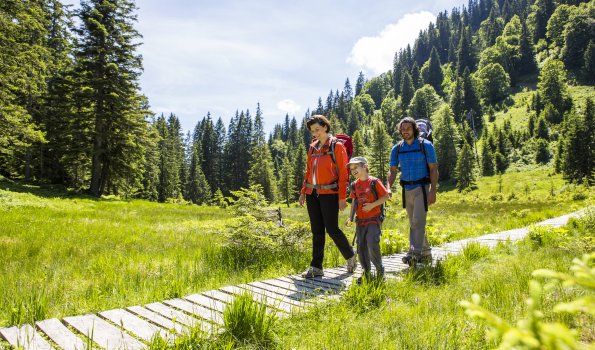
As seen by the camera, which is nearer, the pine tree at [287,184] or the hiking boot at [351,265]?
the hiking boot at [351,265]

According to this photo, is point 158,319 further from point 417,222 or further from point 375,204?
point 417,222

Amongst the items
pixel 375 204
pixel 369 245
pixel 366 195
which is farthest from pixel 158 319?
pixel 366 195

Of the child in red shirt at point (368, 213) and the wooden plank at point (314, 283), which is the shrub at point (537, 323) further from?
the child in red shirt at point (368, 213)

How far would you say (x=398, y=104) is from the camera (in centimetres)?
13575

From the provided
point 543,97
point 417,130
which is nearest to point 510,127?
point 543,97

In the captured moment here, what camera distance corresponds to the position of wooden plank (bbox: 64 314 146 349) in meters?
3.11

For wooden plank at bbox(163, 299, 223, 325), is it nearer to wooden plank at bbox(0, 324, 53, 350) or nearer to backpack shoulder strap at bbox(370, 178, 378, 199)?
wooden plank at bbox(0, 324, 53, 350)

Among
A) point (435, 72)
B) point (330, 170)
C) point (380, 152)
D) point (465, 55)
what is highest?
point (465, 55)

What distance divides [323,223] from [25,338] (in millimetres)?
4352

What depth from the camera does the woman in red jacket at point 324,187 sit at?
19.9 feet

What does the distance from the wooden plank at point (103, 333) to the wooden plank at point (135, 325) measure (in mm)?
79

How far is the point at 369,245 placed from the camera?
18.3ft

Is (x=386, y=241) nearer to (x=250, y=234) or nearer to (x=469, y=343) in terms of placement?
(x=250, y=234)

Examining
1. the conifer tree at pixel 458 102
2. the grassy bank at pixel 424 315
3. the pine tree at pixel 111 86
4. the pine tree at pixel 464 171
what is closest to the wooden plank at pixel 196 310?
the grassy bank at pixel 424 315
